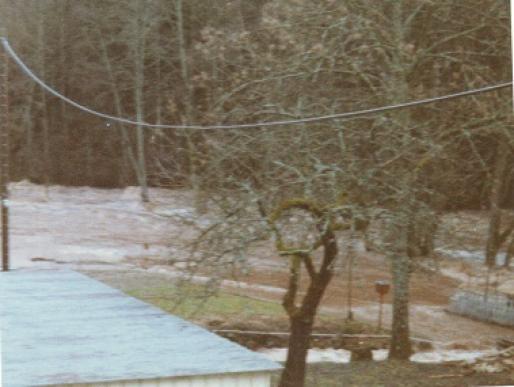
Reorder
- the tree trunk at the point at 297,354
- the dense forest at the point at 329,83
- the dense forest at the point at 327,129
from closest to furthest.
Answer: the dense forest at the point at 327,129
the dense forest at the point at 329,83
the tree trunk at the point at 297,354

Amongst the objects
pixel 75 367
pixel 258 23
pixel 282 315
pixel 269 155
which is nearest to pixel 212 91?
pixel 258 23

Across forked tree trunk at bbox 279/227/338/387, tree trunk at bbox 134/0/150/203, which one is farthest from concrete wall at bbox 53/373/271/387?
tree trunk at bbox 134/0/150/203

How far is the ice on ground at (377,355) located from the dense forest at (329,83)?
4.55 ft

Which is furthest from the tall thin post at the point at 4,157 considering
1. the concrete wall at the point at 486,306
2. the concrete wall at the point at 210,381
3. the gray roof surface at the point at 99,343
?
the concrete wall at the point at 486,306

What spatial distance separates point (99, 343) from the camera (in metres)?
3.16

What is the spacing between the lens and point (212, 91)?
6395 millimetres

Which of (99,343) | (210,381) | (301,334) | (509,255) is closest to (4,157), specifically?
(99,343)

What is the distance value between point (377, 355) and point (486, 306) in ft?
3.39

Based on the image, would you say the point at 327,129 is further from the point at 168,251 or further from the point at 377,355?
the point at 377,355

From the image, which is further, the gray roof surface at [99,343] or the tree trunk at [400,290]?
the tree trunk at [400,290]

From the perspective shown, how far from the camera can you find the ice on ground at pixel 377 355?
6457 millimetres

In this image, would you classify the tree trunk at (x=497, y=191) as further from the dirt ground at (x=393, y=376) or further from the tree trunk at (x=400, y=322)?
the dirt ground at (x=393, y=376)

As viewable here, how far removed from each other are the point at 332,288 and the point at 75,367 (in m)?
5.32

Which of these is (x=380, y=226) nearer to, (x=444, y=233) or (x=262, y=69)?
(x=444, y=233)
